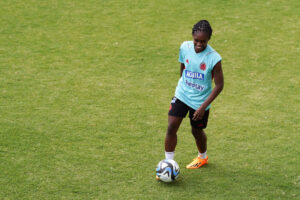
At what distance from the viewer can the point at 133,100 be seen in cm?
824

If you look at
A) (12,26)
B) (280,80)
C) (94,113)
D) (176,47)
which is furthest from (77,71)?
(280,80)

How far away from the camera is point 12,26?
1170cm

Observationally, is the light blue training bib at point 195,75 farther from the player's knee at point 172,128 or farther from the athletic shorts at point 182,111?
the player's knee at point 172,128

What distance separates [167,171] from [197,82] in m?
1.22

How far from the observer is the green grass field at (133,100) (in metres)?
5.99

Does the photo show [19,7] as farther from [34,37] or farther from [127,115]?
[127,115]

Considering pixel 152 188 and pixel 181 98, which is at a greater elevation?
pixel 181 98

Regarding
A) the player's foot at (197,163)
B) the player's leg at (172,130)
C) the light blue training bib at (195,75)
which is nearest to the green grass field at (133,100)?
the player's foot at (197,163)

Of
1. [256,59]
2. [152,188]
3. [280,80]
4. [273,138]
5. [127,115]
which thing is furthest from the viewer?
[256,59]

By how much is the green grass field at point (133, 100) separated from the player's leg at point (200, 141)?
11 cm

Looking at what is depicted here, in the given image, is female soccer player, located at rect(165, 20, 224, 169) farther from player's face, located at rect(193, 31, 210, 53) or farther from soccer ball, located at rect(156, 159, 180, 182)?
soccer ball, located at rect(156, 159, 180, 182)

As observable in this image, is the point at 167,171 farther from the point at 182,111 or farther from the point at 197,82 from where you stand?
the point at 197,82

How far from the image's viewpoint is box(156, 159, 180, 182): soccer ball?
5812mm

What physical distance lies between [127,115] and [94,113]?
58cm
